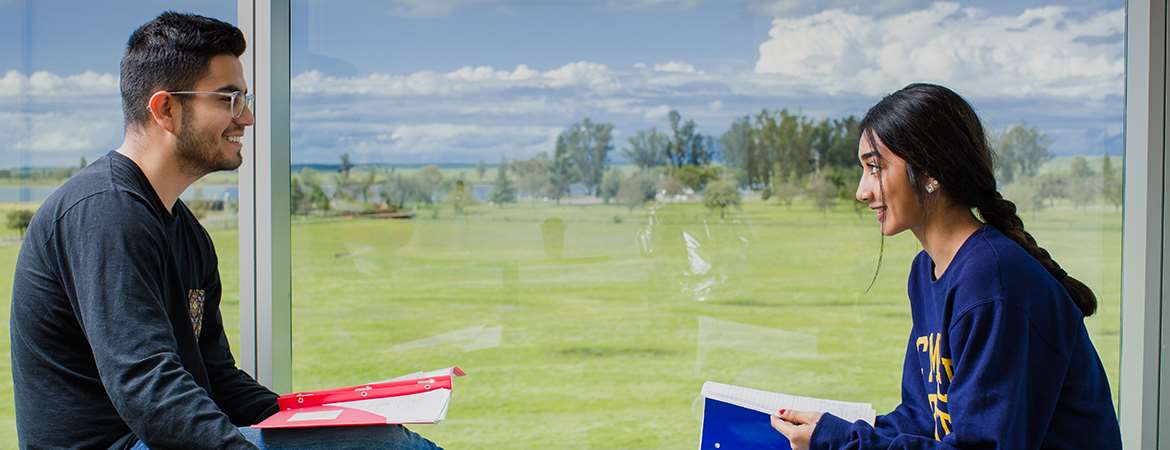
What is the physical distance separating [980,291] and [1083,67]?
1276mm

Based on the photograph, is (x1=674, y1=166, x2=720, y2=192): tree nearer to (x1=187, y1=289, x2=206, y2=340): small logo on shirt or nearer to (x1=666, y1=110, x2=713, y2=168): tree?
(x1=666, y1=110, x2=713, y2=168): tree

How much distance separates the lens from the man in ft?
4.52

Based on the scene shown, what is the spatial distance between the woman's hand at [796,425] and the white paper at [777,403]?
0.03 m

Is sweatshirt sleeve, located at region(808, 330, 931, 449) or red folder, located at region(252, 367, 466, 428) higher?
red folder, located at region(252, 367, 466, 428)

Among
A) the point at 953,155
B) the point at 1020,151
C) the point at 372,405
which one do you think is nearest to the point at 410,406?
the point at 372,405

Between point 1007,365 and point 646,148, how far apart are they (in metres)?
1.12

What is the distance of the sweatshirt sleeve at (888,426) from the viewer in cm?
159

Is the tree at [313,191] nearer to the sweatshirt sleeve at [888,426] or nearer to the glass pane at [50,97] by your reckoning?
the glass pane at [50,97]

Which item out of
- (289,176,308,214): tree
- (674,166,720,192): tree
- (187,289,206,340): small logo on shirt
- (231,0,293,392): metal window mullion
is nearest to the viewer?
(187,289,206,340): small logo on shirt

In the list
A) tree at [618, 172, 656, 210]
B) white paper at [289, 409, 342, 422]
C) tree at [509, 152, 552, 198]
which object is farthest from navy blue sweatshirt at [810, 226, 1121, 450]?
tree at [509, 152, 552, 198]

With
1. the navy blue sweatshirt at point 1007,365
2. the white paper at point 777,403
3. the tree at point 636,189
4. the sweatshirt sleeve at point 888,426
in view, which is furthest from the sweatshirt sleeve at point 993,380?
the tree at point 636,189

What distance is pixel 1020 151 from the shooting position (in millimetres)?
2473

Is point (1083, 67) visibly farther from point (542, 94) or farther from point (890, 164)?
point (542, 94)

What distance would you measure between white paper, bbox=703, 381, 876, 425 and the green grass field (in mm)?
575
